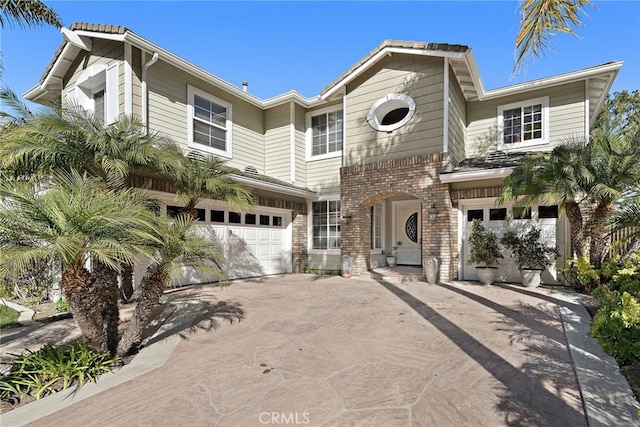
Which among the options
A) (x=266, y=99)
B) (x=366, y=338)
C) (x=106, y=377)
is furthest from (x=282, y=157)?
(x=106, y=377)

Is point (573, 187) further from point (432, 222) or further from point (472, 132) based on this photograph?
point (472, 132)

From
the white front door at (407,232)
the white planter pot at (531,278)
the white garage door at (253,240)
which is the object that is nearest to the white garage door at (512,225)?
the white planter pot at (531,278)

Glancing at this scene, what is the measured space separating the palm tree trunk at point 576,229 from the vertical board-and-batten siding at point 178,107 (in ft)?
30.8

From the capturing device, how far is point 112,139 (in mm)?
5324

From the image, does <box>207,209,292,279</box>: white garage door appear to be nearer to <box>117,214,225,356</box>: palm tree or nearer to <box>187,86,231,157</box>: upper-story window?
Result: <box>187,86,231,157</box>: upper-story window

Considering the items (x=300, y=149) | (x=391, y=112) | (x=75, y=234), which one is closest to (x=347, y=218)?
(x=300, y=149)

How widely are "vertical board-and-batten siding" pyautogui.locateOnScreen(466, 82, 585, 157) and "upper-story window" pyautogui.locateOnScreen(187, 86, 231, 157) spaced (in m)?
8.17

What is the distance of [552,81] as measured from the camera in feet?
30.6

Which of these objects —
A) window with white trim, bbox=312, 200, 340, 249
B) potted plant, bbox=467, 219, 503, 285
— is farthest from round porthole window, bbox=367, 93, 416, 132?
potted plant, bbox=467, 219, 503, 285

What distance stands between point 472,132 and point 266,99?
726 centimetres

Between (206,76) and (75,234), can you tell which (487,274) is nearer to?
(75,234)

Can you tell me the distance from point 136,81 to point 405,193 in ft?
25.5

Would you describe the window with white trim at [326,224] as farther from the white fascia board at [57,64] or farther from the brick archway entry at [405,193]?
the white fascia board at [57,64]

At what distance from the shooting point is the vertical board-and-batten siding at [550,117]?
9344 millimetres
